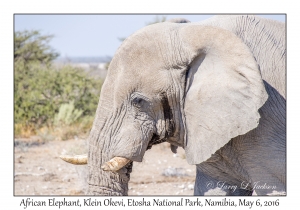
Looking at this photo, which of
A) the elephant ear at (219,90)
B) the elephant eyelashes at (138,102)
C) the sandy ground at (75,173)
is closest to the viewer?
→ the elephant ear at (219,90)

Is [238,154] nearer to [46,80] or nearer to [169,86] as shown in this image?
[169,86]

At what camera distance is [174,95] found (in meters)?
3.05

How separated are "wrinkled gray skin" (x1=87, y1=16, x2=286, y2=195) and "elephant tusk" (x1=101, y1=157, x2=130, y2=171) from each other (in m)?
0.03

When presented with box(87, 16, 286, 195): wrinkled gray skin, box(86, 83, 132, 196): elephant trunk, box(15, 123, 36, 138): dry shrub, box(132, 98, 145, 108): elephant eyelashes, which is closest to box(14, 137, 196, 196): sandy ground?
box(15, 123, 36, 138): dry shrub

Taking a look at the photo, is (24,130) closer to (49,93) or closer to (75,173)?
(49,93)

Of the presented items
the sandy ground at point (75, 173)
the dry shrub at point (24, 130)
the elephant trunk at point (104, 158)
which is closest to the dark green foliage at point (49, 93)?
the dry shrub at point (24, 130)

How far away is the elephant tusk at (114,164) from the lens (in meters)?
3.03

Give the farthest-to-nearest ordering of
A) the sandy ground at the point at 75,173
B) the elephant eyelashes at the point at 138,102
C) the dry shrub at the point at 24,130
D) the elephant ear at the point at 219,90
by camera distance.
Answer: the dry shrub at the point at 24,130
the sandy ground at the point at 75,173
the elephant eyelashes at the point at 138,102
the elephant ear at the point at 219,90

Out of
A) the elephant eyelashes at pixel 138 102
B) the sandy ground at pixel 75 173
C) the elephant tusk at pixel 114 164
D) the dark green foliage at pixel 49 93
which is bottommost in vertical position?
the sandy ground at pixel 75 173

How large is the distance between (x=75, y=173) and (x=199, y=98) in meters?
4.47

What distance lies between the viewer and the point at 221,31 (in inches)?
116

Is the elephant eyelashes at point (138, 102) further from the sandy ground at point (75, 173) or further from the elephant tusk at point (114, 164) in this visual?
the sandy ground at point (75, 173)

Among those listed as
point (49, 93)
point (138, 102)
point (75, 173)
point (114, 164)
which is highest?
point (49, 93)

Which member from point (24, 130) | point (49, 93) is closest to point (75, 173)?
point (24, 130)
